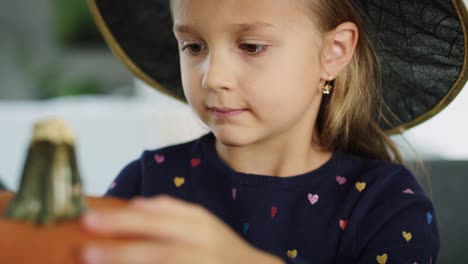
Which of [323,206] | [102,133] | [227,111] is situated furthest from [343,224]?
[102,133]

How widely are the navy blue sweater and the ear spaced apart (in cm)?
16

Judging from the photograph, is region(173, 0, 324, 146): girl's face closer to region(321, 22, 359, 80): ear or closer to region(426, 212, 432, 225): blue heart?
region(321, 22, 359, 80): ear

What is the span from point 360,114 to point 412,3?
0.85 feet

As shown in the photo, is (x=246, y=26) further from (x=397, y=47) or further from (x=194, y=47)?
(x=397, y=47)

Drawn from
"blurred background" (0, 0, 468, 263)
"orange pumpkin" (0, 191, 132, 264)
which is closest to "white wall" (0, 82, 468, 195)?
"blurred background" (0, 0, 468, 263)

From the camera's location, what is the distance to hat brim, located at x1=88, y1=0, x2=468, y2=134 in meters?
0.94

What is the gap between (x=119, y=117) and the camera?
284 cm

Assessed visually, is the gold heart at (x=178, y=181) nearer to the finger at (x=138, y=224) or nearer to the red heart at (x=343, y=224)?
the red heart at (x=343, y=224)

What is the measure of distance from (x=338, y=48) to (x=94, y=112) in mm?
2034

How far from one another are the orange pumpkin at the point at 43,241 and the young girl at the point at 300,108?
0.37m

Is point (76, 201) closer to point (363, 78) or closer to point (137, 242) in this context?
point (137, 242)

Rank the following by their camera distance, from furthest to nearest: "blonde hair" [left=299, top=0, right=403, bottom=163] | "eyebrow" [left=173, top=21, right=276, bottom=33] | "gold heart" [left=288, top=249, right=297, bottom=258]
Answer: "blonde hair" [left=299, top=0, right=403, bottom=163] → "gold heart" [left=288, top=249, right=297, bottom=258] → "eyebrow" [left=173, top=21, right=276, bottom=33]

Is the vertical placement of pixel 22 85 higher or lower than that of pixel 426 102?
lower

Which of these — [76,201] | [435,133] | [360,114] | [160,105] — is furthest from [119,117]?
[76,201]
